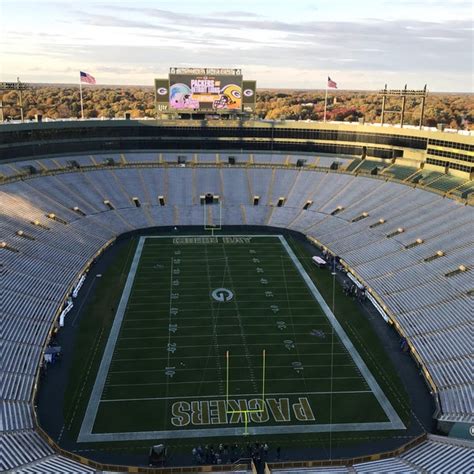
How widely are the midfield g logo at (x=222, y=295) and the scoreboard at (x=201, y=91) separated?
1243 inches

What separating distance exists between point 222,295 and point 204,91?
33837mm

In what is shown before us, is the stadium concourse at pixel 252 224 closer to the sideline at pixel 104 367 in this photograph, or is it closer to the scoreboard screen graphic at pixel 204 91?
the sideline at pixel 104 367

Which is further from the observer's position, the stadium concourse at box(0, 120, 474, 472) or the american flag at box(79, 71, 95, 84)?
the american flag at box(79, 71, 95, 84)

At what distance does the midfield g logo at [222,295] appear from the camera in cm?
3665

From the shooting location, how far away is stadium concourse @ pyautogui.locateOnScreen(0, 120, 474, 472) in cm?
2331

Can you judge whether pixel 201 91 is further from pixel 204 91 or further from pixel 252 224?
pixel 252 224

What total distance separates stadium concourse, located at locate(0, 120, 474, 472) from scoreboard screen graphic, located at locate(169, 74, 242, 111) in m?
5.99

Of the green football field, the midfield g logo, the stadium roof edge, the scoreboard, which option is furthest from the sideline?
the scoreboard

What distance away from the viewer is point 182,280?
39938 mm

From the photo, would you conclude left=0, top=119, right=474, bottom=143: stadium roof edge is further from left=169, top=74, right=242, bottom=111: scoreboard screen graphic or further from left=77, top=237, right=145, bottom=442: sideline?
left=77, top=237, right=145, bottom=442: sideline

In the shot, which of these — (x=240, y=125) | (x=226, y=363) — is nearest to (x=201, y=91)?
(x=240, y=125)

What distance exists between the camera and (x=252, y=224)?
54.4 meters

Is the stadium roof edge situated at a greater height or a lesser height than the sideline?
greater

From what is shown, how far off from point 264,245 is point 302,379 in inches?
896
